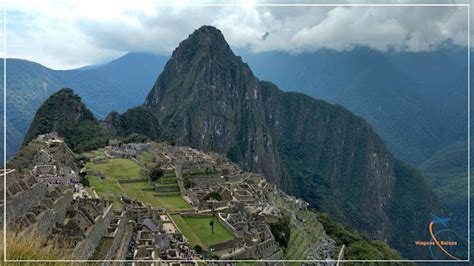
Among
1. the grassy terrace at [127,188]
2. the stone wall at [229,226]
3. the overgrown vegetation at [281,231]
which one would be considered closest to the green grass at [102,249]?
the grassy terrace at [127,188]

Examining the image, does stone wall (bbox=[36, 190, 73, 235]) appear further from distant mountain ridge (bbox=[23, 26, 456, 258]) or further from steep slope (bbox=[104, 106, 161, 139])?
distant mountain ridge (bbox=[23, 26, 456, 258])

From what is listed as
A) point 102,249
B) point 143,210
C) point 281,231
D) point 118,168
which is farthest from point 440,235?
point 118,168

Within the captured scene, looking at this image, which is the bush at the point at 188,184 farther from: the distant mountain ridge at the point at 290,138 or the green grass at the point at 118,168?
the distant mountain ridge at the point at 290,138

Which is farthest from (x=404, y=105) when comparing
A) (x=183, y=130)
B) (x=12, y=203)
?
(x=12, y=203)

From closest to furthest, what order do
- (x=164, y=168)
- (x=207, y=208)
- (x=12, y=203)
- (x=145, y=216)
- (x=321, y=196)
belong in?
(x=12, y=203), (x=145, y=216), (x=207, y=208), (x=164, y=168), (x=321, y=196)

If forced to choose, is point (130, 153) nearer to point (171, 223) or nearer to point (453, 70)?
point (171, 223)
